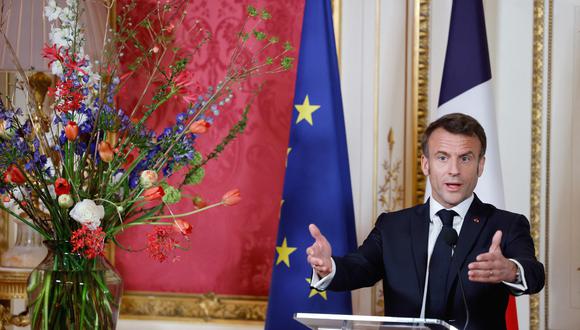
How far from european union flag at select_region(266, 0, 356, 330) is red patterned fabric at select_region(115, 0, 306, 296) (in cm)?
32

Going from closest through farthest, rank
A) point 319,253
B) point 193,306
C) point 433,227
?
point 319,253 → point 433,227 → point 193,306

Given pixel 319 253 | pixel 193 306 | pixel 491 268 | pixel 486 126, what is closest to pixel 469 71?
pixel 486 126

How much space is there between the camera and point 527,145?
3406 millimetres

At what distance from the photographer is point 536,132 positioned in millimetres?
3406

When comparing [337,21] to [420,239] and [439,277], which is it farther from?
[439,277]

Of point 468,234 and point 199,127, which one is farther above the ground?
point 199,127

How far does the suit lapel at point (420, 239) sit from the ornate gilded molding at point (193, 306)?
1198 mm

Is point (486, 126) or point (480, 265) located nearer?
point (480, 265)

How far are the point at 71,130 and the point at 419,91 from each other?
6.12 feet

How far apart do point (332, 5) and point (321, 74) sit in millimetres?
452

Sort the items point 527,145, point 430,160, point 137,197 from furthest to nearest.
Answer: point 527,145
point 430,160
point 137,197

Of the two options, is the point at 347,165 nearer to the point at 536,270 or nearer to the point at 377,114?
the point at 377,114

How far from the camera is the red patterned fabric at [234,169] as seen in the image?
11.5ft

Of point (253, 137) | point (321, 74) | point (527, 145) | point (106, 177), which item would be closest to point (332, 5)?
point (321, 74)
